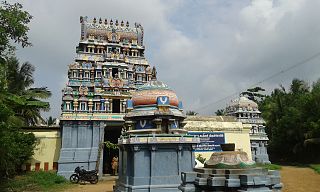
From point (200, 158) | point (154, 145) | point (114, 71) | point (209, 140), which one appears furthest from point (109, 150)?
point (154, 145)

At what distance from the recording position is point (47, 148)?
963 inches

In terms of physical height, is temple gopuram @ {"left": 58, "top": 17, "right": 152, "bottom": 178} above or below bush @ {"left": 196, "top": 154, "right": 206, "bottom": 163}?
above

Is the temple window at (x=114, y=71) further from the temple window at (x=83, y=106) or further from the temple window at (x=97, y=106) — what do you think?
the temple window at (x=83, y=106)

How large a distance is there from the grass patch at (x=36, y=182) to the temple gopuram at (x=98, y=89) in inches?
48.6

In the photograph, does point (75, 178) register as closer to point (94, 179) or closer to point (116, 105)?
point (94, 179)

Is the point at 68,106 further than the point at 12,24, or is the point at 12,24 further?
the point at 68,106

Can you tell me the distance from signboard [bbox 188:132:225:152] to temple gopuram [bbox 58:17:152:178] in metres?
7.73

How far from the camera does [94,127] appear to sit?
24703 millimetres

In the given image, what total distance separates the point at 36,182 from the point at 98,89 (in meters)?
10.2

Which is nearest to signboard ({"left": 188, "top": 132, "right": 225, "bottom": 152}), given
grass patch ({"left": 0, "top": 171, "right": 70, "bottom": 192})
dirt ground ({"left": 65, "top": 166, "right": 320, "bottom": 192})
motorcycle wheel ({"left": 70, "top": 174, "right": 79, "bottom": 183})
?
dirt ground ({"left": 65, "top": 166, "right": 320, "bottom": 192})

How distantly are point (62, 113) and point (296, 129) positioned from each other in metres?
25.7

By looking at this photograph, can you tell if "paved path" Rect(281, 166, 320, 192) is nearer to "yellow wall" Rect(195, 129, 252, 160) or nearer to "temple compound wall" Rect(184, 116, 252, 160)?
"temple compound wall" Rect(184, 116, 252, 160)

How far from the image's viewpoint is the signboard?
27.1 metres

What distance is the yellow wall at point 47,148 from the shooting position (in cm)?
2405
